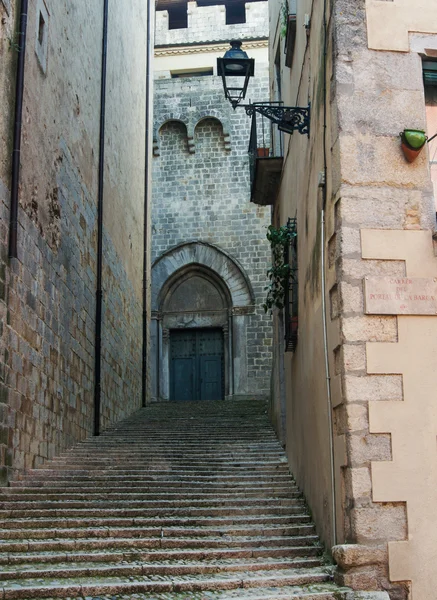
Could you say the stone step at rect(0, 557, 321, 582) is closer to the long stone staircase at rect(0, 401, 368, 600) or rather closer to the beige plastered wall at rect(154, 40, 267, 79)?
the long stone staircase at rect(0, 401, 368, 600)

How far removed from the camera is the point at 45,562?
598 cm

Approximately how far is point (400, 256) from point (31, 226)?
15.5ft

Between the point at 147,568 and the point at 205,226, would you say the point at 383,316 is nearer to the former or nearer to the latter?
the point at 147,568

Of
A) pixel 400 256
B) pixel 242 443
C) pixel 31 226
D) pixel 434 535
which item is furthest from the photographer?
pixel 242 443

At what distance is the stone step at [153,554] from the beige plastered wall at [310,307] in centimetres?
33

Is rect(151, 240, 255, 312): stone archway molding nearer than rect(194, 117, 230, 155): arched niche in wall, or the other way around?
rect(151, 240, 255, 312): stone archway molding

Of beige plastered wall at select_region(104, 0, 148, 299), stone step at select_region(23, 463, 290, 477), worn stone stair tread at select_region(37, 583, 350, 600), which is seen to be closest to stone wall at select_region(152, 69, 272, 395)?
beige plastered wall at select_region(104, 0, 148, 299)

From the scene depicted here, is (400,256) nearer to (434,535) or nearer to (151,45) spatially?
(434,535)

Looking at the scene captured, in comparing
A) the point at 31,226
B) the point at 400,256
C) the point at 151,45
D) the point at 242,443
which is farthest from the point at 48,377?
the point at 151,45

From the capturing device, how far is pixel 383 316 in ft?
18.7

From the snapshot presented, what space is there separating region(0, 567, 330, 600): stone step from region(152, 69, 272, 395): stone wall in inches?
596

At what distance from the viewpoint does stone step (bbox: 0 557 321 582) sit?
5.61 meters

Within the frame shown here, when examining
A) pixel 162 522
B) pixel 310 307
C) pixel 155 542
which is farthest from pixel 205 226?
pixel 155 542

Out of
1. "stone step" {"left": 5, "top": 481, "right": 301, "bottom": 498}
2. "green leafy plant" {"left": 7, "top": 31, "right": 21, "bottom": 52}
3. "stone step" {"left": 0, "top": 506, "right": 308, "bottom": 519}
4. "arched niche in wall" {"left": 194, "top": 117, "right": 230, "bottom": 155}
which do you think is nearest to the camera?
"stone step" {"left": 0, "top": 506, "right": 308, "bottom": 519}
